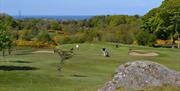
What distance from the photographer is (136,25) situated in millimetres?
102188

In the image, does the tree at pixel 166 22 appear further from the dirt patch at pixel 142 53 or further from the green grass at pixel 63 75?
the green grass at pixel 63 75

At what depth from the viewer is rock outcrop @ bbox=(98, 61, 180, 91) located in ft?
60.7

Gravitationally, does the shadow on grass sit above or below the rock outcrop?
below

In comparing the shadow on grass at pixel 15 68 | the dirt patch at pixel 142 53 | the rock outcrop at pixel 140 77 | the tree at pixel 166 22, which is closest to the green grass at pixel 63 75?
the shadow on grass at pixel 15 68

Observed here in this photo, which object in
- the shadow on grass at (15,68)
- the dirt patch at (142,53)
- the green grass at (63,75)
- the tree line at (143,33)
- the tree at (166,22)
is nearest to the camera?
the green grass at (63,75)

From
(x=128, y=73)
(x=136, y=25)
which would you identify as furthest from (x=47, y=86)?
(x=136, y=25)

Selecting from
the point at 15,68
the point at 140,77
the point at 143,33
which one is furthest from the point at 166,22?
the point at 140,77

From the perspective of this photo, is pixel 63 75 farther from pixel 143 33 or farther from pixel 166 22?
pixel 166 22

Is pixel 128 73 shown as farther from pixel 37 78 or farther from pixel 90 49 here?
pixel 90 49

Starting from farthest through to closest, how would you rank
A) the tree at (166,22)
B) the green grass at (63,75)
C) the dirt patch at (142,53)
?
the tree at (166,22) → the dirt patch at (142,53) → the green grass at (63,75)

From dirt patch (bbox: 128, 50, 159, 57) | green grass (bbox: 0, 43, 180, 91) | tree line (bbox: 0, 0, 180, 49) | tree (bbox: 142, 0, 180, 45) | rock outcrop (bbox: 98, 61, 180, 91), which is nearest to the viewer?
rock outcrop (bbox: 98, 61, 180, 91)

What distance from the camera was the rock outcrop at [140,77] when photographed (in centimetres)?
1850

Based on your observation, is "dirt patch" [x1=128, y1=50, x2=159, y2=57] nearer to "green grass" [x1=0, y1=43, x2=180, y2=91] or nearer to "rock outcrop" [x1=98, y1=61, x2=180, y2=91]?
"green grass" [x1=0, y1=43, x2=180, y2=91]

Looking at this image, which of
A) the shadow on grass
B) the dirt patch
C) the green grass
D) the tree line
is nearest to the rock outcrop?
the green grass
